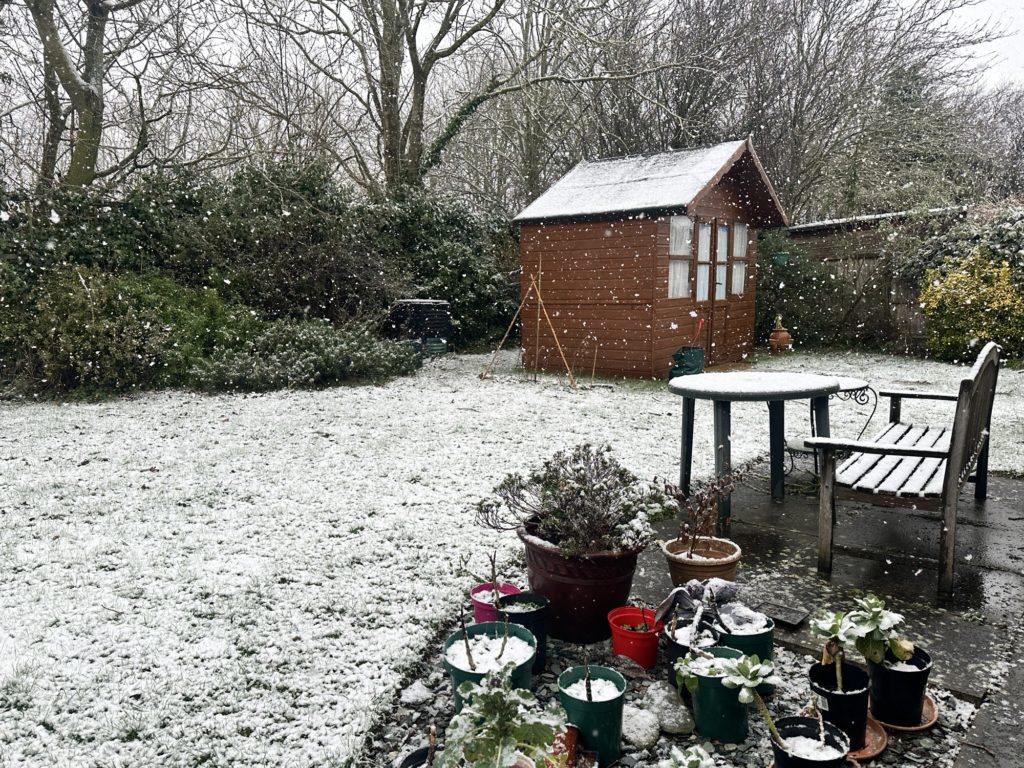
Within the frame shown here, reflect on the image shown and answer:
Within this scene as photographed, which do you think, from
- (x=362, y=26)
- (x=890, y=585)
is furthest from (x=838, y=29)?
(x=890, y=585)

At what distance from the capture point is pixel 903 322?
1298cm

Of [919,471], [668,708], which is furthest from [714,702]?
[919,471]

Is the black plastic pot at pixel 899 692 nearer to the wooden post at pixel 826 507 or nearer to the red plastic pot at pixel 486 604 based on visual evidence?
the wooden post at pixel 826 507

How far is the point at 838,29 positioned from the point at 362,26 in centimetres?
1119

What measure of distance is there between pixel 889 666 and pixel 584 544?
106cm

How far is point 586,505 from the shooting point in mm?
2623

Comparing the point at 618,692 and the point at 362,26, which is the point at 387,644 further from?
the point at 362,26

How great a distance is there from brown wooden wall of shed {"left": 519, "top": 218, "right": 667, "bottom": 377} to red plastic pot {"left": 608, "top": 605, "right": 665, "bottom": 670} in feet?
26.0

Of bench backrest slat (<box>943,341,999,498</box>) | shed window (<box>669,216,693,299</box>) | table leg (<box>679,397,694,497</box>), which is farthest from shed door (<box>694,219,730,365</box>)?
bench backrest slat (<box>943,341,999,498</box>)

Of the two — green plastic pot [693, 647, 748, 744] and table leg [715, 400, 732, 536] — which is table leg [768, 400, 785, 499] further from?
green plastic pot [693, 647, 748, 744]

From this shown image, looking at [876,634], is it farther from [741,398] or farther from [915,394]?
[915,394]

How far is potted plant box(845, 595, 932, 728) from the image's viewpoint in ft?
6.65

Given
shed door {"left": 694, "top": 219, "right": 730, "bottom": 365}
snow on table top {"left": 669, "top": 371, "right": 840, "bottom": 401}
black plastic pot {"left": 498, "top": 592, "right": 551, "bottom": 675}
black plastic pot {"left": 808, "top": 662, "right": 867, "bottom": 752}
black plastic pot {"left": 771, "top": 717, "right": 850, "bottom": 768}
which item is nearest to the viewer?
black plastic pot {"left": 771, "top": 717, "right": 850, "bottom": 768}

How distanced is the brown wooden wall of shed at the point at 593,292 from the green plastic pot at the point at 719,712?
27.5ft
